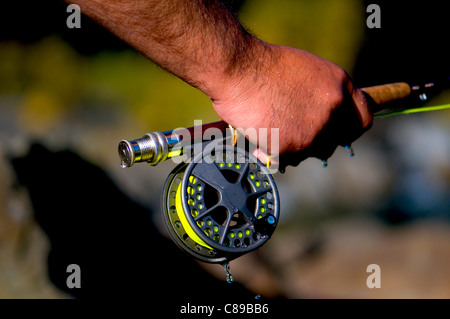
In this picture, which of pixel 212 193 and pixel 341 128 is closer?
pixel 212 193

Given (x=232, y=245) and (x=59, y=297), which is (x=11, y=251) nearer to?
(x=59, y=297)

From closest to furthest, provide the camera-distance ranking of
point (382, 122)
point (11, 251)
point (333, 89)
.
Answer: point (333, 89)
point (11, 251)
point (382, 122)

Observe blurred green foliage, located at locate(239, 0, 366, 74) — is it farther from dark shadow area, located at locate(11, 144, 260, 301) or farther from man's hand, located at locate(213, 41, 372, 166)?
man's hand, located at locate(213, 41, 372, 166)

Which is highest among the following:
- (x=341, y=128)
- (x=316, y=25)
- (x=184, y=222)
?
(x=316, y=25)

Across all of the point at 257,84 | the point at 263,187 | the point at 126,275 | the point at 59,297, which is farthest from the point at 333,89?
the point at 59,297

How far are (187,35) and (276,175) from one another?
278 centimetres

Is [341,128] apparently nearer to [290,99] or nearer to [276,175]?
[290,99]

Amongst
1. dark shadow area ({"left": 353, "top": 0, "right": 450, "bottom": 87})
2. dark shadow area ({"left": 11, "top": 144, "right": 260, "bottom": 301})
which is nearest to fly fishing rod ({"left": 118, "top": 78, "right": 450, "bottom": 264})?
dark shadow area ({"left": 11, "top": 144, "right": 260, "bottom": 301})

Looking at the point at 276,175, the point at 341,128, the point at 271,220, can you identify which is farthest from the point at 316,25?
the point at 271,220

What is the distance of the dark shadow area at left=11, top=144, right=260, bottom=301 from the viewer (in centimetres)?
348

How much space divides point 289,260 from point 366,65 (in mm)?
1808

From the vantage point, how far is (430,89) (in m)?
1.86

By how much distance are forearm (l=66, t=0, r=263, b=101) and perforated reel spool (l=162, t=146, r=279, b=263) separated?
0.67 ft

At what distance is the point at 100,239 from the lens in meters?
3.53
